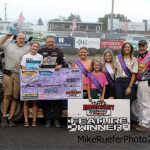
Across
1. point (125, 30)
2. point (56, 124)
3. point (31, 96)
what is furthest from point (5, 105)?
point (125, 30)

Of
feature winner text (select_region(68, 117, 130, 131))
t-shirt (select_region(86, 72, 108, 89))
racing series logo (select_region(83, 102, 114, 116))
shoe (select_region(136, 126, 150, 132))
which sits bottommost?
shoe (select_region(136, 126, 150, 132))

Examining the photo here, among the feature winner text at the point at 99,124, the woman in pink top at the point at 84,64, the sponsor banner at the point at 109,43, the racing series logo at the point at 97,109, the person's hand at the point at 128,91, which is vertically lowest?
the feature winner text at the point at 99,124

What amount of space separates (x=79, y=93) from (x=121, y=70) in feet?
2.98

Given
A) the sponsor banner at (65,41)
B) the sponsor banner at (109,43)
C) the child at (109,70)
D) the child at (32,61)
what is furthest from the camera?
the sponsor banner at (65,41)

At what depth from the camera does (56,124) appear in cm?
754

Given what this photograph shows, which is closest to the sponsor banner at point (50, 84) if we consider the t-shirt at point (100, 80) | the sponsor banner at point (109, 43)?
the t-shirt at point (100, 80)

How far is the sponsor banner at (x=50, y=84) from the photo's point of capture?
745cm

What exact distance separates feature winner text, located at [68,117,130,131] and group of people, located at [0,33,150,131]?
0.30 metres

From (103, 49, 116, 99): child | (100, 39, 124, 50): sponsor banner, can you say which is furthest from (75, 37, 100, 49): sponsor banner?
(103, 49, 116, 99): child

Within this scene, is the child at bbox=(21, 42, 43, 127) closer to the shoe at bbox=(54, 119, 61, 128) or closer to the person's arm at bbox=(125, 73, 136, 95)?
the shoe at bbox=(54, 119, 61, 128)

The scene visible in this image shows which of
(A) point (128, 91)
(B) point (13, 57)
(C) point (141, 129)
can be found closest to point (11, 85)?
(B) point (13, 57)

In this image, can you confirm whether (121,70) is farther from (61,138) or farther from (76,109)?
(61,138)

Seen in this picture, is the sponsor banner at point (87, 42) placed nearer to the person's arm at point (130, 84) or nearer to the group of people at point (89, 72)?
the group of people at point (89, 72)

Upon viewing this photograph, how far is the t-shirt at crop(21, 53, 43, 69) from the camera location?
24.1ft
